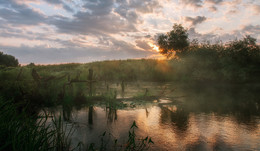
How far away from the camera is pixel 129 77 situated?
92.0ft

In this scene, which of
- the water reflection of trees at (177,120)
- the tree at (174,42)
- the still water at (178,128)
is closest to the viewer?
the still water at (178,128)

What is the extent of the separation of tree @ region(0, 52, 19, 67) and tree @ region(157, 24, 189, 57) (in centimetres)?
3642

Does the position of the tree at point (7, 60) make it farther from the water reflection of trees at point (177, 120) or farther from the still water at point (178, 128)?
the water reflection of trees at point (177, 120)

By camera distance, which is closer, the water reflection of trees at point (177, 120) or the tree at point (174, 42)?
the water reflection of trees at point (177, 120)

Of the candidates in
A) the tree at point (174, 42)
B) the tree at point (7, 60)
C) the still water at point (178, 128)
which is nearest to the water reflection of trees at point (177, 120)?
the still water at point (178, 128)

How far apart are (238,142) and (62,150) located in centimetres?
506

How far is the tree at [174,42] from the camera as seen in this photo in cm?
3584

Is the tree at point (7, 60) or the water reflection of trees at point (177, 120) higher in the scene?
the tree at point (7, 60)

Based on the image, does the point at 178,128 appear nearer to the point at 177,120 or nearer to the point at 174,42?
the point at 177,120

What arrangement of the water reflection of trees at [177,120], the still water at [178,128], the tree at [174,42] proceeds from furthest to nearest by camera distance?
the tree at [174,42] → the water reflection of trees at [177,120] → the still water at [178,128]

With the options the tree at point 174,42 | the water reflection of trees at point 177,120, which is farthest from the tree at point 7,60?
the water reflection of trees at point 177,120

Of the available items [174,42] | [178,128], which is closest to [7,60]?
[174,42]

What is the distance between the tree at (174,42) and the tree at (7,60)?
36.4m

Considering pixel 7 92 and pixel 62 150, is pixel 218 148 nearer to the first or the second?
pixel 62 150
